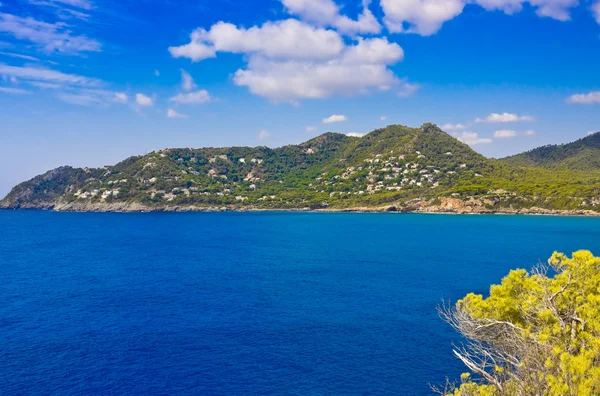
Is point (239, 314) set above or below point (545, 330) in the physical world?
below

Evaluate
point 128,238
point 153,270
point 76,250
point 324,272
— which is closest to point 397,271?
point 324,272

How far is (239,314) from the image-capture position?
5209 cm

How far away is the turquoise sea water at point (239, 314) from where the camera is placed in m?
35.5

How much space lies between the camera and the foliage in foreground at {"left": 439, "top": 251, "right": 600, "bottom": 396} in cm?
1490

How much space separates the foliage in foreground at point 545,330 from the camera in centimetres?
1490

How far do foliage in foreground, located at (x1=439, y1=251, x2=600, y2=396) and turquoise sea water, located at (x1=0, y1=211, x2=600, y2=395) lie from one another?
42.8 feet

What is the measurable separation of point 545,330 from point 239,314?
38956 millimetres

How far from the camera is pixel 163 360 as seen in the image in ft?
127

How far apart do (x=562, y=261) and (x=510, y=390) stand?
8.11 m

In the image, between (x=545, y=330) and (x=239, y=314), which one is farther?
(x=239, y=314)

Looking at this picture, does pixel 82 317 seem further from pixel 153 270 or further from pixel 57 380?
pixel 153 270

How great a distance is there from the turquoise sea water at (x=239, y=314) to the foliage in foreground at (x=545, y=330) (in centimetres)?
1305

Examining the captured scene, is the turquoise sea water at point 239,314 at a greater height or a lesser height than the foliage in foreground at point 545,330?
lesser

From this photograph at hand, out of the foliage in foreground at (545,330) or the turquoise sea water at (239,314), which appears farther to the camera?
the turquoise sea water at (239,314)
